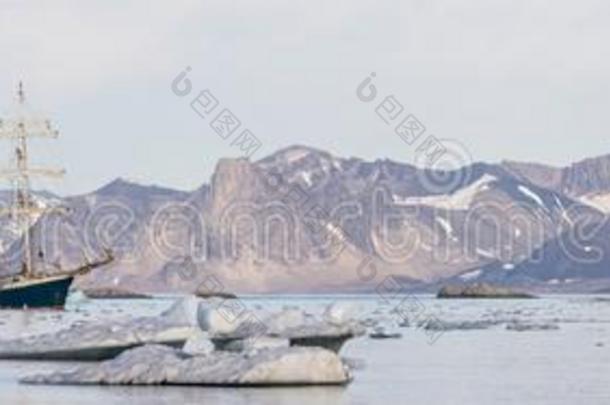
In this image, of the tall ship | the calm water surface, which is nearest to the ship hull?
the tall ship

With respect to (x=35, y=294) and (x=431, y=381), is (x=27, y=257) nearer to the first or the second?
Answer: (x=35, y=294)

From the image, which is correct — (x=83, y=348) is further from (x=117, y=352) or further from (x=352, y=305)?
(x=352, y=305)

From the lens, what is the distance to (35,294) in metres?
149

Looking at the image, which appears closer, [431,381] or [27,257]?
[431,381]

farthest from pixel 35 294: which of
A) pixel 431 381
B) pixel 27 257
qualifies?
pixel 431 381

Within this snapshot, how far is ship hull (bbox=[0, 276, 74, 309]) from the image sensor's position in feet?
482

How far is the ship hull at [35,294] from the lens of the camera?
147 meters

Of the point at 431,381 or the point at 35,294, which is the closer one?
the point at 431,381

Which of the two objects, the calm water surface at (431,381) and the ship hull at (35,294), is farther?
the ship hull at (35,294)

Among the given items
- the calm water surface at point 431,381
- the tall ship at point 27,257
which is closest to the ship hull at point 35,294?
the tall ship at point 27,257

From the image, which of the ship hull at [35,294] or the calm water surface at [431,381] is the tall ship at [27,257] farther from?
the calm water surface at [431,381]

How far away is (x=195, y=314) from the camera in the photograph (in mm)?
54812

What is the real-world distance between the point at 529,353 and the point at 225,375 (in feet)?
62.4

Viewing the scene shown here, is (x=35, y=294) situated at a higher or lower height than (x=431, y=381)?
higher
